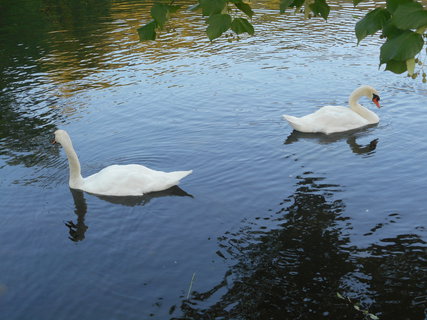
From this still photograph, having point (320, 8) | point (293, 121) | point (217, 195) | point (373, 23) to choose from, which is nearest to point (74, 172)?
point (217, 195)

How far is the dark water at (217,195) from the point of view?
343 inches

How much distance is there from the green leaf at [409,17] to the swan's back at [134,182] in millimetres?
8828

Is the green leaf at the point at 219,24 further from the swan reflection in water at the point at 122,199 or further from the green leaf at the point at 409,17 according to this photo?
the swan reflection in water at the point at 122,199

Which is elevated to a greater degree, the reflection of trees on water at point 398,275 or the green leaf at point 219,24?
the green leaf at point 219,24

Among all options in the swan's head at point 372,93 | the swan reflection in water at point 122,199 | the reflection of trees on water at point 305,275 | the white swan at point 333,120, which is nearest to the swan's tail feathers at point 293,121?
the white swan at point 333,120

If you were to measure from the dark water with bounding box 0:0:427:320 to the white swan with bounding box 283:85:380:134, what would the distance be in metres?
0.25

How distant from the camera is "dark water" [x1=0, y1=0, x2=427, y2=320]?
8703 mm

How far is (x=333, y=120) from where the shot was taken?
15227mm

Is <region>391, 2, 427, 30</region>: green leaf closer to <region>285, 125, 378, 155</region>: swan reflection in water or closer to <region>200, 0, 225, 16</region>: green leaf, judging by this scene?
<region>200, 0, 225, 16</region>: green leaf

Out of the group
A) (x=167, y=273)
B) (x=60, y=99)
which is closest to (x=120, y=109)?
(x=60, y=99)

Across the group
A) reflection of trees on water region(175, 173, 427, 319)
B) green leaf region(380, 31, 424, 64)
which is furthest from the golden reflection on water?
green leaf region(380, 31, 424, 64)

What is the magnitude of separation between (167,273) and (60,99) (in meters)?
11.6

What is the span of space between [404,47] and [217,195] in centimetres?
849

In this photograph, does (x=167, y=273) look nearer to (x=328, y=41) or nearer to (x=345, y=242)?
(x=345, y=242)
